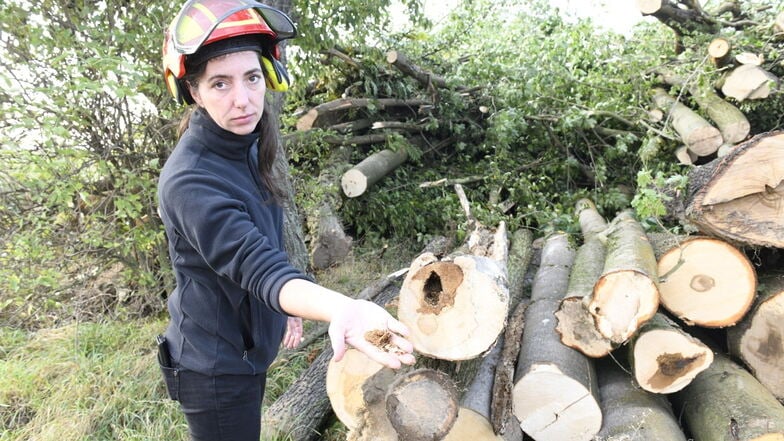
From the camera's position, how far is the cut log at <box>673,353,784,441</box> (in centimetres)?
218

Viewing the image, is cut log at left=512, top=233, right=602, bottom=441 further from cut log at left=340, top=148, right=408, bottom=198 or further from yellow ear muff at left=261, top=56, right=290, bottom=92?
cut log at left=340, top=148, right=408, bottom=198

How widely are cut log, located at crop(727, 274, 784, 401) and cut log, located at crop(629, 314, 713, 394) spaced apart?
1.60 ft

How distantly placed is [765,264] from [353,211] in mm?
3729

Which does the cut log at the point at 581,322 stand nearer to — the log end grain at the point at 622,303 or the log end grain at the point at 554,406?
the log end grain at the point at 622,303

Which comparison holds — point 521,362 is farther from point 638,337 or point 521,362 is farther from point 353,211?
point 353,211

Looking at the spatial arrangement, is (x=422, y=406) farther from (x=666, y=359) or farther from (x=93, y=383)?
(x=93, y=383)

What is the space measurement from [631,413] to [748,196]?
1.32 m

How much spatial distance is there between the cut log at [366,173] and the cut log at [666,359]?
323 cm

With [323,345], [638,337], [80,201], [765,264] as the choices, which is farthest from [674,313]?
[80,201]

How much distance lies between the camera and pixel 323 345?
12.2 ft

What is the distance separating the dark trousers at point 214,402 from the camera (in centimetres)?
170

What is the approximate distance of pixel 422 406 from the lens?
6.52 ft

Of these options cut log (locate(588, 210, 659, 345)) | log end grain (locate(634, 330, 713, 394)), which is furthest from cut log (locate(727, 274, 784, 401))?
cut log (locate(588, 210, 659, 345))

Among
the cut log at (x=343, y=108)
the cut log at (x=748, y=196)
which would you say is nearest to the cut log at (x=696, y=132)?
the cut log at (x=748, y=196)
